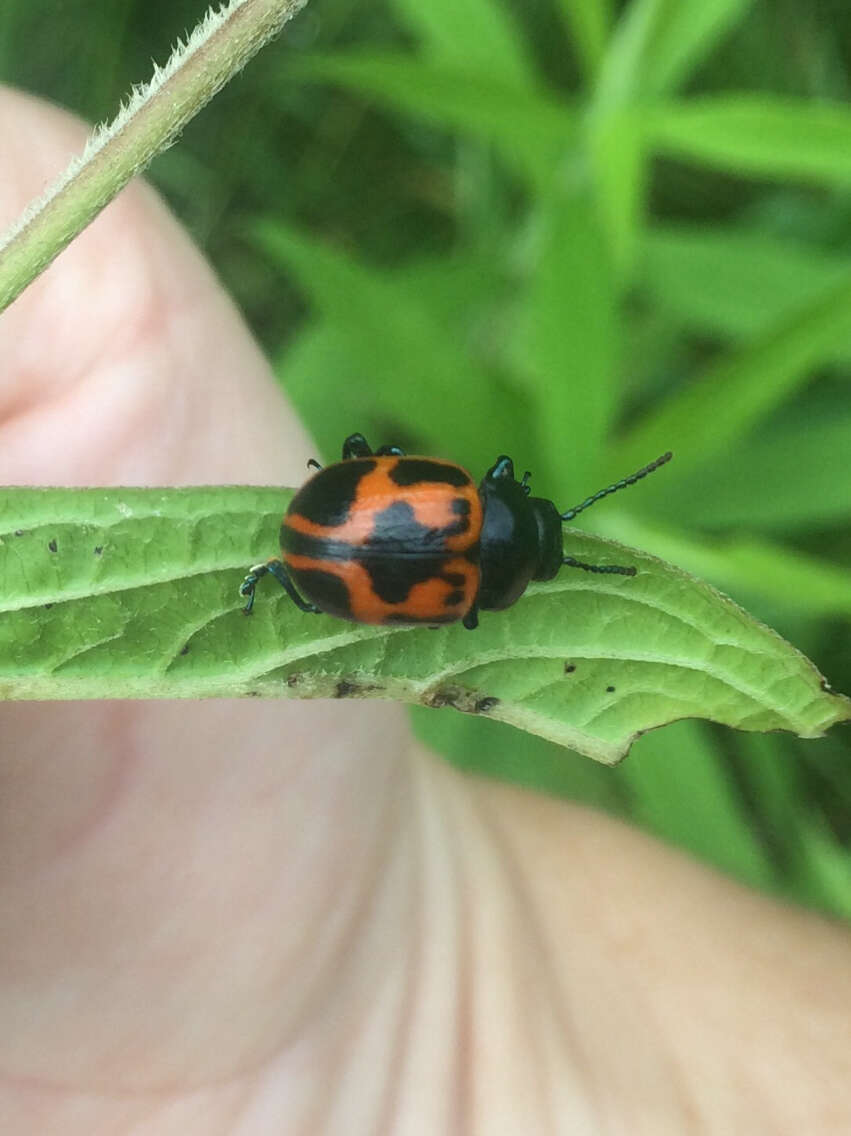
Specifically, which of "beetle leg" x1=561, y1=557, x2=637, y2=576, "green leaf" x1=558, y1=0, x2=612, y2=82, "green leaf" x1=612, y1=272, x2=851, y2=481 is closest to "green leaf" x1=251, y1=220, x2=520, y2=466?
"green leaf" x1=612, y1=272, x2=851, y2=481

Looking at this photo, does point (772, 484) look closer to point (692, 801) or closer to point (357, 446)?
point (692, 801)

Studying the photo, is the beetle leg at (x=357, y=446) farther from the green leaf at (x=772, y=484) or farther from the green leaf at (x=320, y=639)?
the green leaf at (x=320, y=639)

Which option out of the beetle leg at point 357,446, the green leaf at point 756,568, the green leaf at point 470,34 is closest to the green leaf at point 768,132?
the green leaf at point 470,34

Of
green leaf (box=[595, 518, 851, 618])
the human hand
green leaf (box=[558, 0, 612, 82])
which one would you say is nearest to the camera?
the human hand

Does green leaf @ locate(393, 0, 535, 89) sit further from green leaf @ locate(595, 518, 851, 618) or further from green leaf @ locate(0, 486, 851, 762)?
green leaf @ locate(0, 486, 851, 762)

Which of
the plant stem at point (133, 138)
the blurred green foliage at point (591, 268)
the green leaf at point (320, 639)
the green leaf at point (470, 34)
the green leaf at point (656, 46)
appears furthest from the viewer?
the green leaf at point (470, 34)

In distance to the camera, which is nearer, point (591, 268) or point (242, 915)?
point (242, 915)

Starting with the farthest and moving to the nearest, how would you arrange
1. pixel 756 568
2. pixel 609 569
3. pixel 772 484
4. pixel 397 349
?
pixel 772 484, pixel 397 349, pixel 756 568, pixel 609 569

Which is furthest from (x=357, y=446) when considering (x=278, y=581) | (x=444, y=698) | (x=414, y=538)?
(x=444, y=698)
